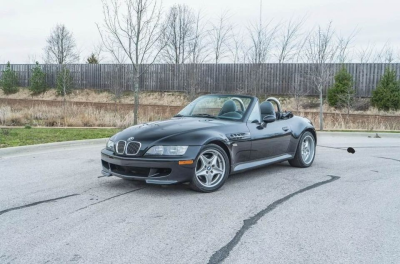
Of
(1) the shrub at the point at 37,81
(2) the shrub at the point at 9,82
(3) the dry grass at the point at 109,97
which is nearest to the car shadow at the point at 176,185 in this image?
(3) the dry grass at the point at 109,97

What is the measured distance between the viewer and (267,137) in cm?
647

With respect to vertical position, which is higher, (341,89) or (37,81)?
(37,81)

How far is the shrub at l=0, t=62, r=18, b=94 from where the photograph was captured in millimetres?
40625

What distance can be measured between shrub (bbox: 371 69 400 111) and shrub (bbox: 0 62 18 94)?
→ 3466 centimetres

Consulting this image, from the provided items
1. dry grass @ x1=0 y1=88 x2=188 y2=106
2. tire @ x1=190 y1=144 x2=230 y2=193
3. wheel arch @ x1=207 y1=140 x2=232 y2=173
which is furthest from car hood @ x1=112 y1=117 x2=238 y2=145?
dry grass @ x1=0 y1=88 x2=188 y2=106

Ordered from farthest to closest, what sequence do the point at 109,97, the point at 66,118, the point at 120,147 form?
the point at 109,97 → the point at 66,118 → the point at 120,147

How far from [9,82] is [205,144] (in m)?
41.1

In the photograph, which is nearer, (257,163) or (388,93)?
(257,163)

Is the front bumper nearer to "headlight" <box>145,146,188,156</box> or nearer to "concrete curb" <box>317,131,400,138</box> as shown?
"headlight" <box>145,146,188,156</box>

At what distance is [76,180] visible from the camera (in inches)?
243

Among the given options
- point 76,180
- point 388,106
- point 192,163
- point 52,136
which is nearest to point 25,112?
point 52,136

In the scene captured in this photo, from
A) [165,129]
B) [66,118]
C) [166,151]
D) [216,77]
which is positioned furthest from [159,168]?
[216,77]

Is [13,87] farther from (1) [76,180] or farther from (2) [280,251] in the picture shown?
(2) [280,251]

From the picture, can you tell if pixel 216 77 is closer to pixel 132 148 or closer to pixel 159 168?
pixel 132 148
